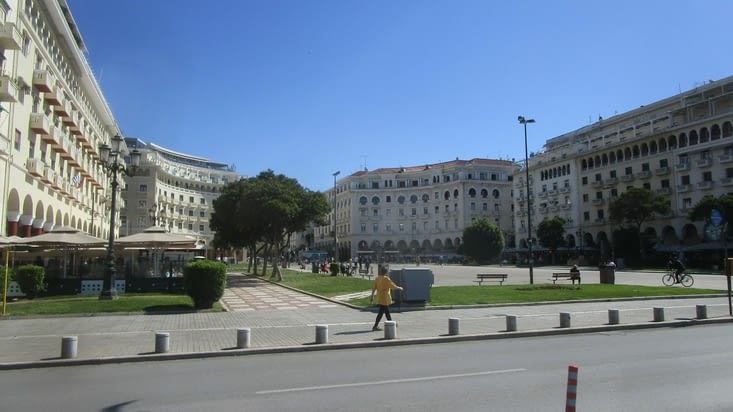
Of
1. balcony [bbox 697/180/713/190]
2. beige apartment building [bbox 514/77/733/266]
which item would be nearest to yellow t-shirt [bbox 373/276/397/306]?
beige apartment building [bbox 514/77/733/266]

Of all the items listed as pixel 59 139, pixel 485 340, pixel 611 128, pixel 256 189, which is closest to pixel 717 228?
pixel 485 340

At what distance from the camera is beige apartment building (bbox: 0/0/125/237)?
27.7 meters

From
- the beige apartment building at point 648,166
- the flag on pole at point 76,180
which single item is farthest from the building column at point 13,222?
the beige apartment building at point 648,166

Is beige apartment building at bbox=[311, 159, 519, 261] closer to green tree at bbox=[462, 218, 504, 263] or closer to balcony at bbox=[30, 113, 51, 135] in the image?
green tree at bbox=[462, 218, 504, 263]

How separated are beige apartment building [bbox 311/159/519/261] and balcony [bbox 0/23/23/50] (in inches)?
3036

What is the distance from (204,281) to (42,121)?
20.8m

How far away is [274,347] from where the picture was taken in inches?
448

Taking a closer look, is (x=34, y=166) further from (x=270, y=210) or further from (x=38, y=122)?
(x=270, y=210)

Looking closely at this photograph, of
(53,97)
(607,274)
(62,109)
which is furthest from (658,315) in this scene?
(62,109)

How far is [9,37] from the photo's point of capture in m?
25.4

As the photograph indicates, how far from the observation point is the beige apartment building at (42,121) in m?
27.7

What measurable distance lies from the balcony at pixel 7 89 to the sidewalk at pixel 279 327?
1450 centimetres

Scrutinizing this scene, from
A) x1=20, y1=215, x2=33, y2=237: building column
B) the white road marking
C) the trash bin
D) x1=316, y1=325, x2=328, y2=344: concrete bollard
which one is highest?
x1=20, y1=215, x2=33, y2=237: building column

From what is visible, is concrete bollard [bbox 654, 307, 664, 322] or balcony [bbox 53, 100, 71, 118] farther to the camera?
balcony [bbox 53, 100, 71, 118]
